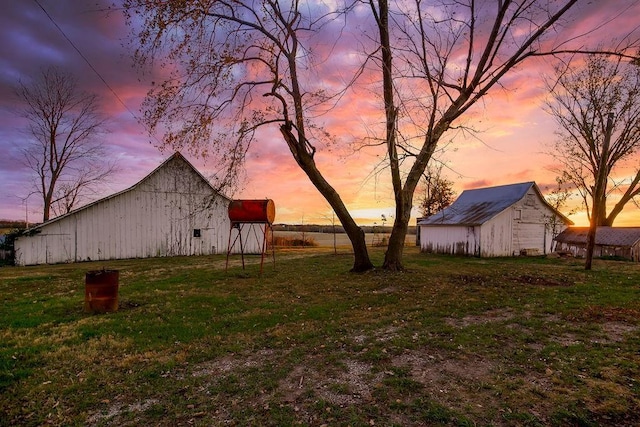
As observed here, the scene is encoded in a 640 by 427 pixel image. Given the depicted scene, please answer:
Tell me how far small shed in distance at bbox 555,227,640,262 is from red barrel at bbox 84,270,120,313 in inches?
1081

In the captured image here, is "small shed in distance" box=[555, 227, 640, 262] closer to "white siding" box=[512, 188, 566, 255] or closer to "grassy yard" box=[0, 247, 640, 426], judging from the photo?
"white siding" box=[512, 188, 566, 255]

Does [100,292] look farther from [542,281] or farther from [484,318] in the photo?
[542,281]

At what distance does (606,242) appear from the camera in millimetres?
23844

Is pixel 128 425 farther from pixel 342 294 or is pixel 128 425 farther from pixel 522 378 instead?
pixel 342 294

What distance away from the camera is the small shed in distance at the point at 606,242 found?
2209 cm

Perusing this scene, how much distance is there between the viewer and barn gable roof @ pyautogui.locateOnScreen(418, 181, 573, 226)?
991 inches

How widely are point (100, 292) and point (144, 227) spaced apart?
1679cm

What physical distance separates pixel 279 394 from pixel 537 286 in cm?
1072

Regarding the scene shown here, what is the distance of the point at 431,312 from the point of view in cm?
822

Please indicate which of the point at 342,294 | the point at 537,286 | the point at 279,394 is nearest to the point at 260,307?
the point at 342,294

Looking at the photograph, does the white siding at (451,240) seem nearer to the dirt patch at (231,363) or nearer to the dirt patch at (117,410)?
the dirt patch at (231,363)

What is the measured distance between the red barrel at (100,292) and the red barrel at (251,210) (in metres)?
5.96

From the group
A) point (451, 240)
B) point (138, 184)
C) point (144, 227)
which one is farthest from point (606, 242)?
point (138, 184)

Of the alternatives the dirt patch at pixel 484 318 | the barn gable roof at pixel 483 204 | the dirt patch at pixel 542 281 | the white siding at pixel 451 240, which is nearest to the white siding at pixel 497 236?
the white siding at pixel 451 240
